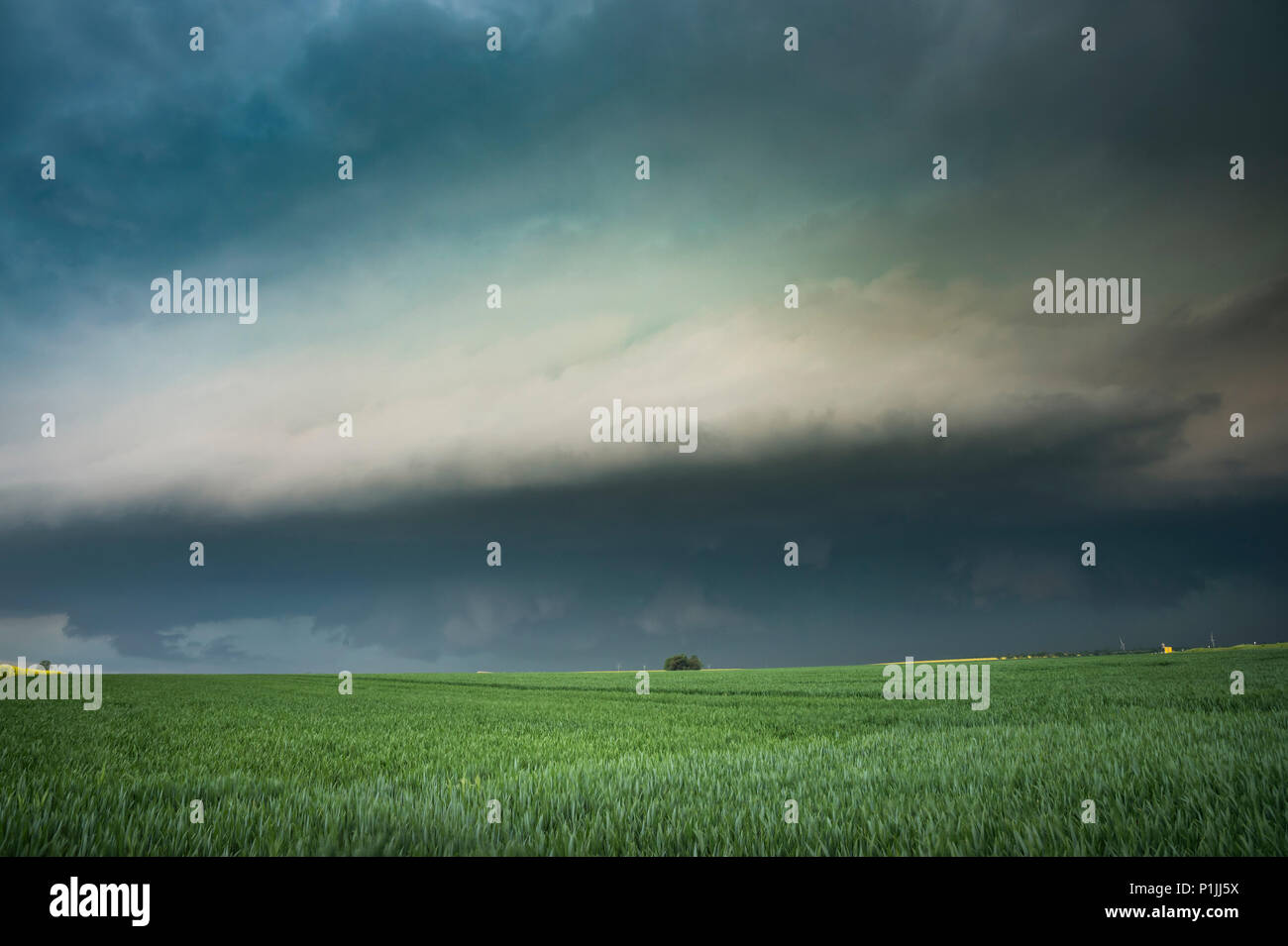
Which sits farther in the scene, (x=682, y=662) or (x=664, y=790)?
(x=682, y=662)

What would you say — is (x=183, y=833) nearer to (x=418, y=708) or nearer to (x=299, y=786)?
(x=299, y=786)

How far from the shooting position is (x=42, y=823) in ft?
13.9

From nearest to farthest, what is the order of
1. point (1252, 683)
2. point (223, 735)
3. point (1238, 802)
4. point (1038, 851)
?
1. point (1038, 851)
2. point (1238, 802)
3. point (223, 735)
4. point (1252, 683)

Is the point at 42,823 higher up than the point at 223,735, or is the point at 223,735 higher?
the point at 42,823

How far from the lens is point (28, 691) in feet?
80.8

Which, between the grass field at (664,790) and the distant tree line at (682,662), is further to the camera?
the distant tree line at (682,662)

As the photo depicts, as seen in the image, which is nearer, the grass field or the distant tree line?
the grass field

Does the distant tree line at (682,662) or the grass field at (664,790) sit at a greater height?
the grass field at (664,790)

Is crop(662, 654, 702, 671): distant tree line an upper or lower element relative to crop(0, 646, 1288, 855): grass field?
lower
